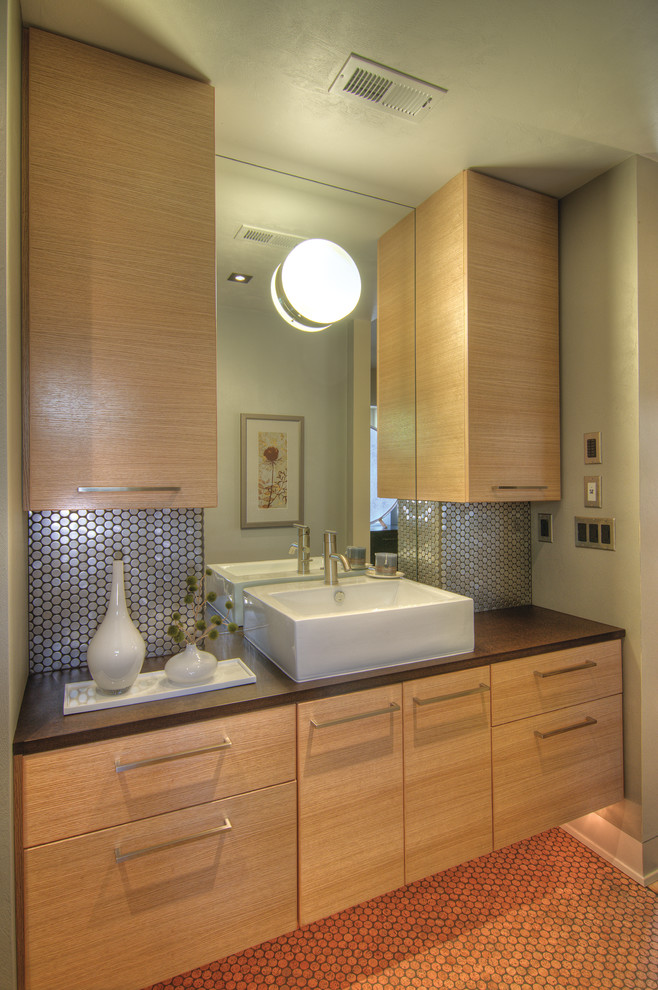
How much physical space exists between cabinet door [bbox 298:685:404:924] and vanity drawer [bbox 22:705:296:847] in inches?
3.6

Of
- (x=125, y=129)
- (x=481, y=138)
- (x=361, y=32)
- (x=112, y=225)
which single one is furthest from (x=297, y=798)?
(x=481, y=138)

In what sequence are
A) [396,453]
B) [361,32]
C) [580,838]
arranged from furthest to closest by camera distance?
1. [396,453]
2. [580,838]
3. [361,32]

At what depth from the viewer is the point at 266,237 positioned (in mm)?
2021

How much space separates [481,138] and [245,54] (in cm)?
83

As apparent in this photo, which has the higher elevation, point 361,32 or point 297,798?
point 361,32

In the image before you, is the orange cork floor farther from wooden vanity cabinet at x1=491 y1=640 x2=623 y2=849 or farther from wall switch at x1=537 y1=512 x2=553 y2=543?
wall switch at x1=537 y1=512 x2=553 y2=543

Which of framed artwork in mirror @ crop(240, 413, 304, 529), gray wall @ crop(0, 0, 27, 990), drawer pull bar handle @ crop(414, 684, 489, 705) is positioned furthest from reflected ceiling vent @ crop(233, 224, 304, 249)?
drawer pull bar handle @ crop(414, 684, 489, 705)

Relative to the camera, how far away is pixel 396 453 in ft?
7.54

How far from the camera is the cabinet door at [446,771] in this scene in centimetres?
163

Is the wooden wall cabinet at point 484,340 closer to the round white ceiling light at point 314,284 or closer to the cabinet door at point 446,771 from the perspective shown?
the round white ceiling light at point 314,284

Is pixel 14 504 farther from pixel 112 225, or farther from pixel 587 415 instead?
pixel 587 415

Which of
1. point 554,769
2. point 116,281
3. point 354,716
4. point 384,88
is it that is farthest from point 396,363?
point 554,769

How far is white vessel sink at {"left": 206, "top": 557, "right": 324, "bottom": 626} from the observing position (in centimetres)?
192

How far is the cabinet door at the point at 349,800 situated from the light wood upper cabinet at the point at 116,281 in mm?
754
